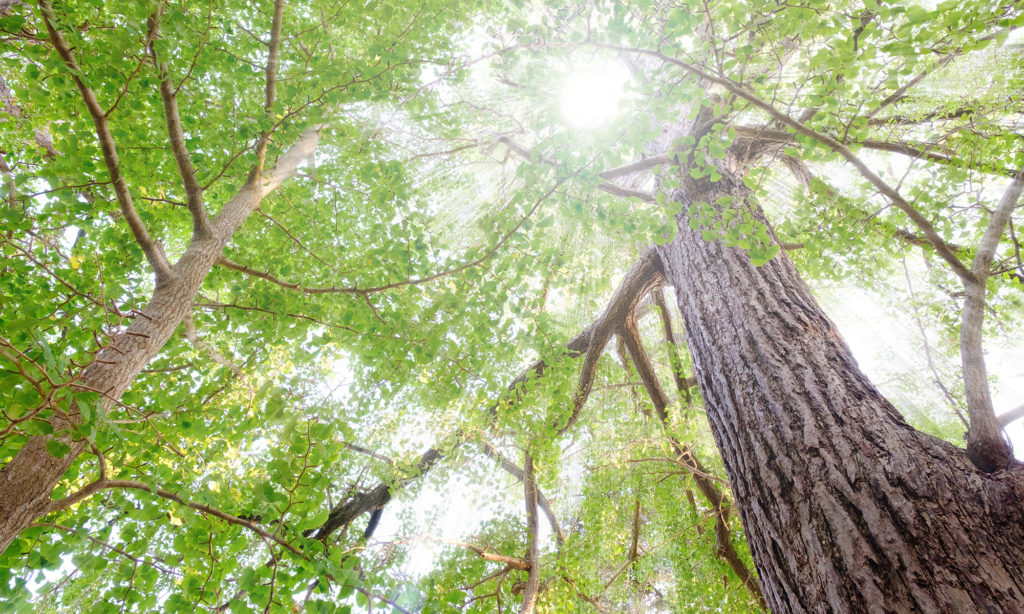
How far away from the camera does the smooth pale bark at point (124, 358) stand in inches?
55.9

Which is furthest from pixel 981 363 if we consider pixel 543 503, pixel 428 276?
pixel 543 503

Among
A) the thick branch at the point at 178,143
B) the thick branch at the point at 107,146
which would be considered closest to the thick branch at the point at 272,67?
the thick branch at the point at 178,143

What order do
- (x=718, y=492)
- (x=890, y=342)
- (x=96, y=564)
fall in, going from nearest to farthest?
(x=96, y=564) → (x=718, y=492) → (x=890, y=342)

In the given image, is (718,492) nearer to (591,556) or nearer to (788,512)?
(591,556)

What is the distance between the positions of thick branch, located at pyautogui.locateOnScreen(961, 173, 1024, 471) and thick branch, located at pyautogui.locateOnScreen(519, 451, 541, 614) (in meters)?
3.40

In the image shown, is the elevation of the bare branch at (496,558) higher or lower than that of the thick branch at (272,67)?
lower

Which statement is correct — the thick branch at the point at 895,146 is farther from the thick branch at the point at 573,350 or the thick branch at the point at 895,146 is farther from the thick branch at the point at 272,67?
the thick branch at the point at 272,67

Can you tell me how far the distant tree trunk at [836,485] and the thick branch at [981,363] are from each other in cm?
9

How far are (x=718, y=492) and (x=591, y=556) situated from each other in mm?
1581

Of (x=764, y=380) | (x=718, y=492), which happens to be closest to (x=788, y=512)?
(x=764, y=380)

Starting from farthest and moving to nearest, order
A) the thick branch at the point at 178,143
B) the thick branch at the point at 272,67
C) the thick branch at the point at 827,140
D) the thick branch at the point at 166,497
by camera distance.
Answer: the thick branch at the point at 272,67 < the thick branch at the point at 178,143 < the thick branch at the point at 827,140 < the thick branch at the point at 166,497

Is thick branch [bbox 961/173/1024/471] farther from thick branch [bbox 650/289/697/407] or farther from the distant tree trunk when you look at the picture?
thick branch [bbox 650/289/697/407]

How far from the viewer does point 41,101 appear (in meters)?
2.18

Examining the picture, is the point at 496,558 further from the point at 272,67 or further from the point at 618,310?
the point at 272,67
